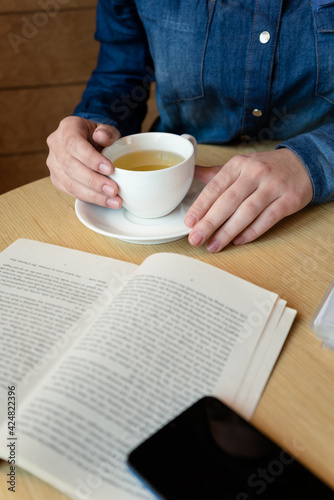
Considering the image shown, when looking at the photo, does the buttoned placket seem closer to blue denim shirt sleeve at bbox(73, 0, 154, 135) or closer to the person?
the person

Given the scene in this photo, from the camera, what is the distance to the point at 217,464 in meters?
0.34

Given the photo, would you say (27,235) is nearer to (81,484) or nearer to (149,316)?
(149,316)

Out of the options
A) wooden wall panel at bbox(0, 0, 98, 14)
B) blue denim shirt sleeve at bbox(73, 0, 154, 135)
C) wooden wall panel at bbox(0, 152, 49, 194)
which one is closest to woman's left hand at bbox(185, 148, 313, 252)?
blue denim shirt sleeve at bbox(73, 0, 154, 135)

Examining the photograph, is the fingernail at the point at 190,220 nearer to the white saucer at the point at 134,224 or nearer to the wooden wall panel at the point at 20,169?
the white saucer at the point at 134,224

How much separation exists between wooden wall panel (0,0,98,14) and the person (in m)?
0.66

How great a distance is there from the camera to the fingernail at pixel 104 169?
61cm

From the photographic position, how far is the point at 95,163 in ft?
2.06

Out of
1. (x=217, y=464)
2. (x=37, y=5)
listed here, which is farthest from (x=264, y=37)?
(x=37, y=5)

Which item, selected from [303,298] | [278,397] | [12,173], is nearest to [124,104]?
[303,298]

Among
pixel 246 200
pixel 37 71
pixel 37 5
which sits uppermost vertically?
pixel 37 5

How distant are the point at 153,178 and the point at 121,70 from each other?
0.48 m

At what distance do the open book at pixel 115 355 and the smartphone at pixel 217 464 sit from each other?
0.01m

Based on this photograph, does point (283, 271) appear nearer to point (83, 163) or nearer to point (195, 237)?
point (195, 237)

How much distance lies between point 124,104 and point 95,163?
0.37m
